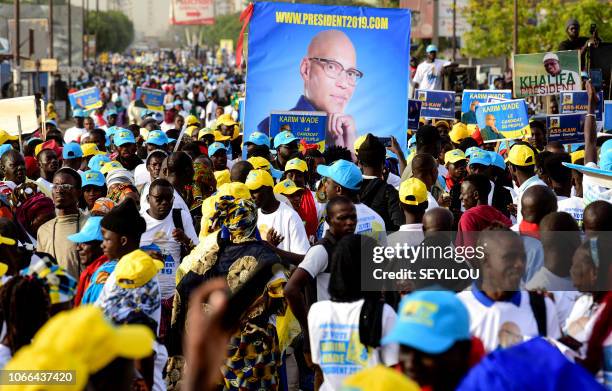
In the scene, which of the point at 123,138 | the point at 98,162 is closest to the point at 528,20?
the point at 123,138

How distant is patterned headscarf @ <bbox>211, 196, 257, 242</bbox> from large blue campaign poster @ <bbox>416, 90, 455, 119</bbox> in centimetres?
1021

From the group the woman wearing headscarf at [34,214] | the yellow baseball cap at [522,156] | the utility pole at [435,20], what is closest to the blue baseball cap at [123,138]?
the woman wearing headscarf at [34,214]

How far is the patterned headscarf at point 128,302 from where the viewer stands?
485 centimetres

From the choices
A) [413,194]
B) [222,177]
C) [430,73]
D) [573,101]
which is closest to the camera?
[413,194]

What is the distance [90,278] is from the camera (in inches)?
226

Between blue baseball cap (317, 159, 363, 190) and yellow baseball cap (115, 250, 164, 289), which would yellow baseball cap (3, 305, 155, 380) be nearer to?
yellow baseball cap (115, 250, 164, 289)

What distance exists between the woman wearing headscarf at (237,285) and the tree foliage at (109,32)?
120m

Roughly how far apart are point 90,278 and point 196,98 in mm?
29808

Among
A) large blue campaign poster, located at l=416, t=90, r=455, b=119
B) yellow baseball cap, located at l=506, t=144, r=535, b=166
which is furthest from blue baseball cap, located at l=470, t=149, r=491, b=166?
large blue campaign poster, located at l=416, t=90, r=455, b=119

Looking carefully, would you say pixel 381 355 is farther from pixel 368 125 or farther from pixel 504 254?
pixel 368 125

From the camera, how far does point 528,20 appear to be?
42.9m

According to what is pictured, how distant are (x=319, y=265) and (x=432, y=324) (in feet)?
8.19

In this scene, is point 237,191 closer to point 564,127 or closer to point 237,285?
point 237,285

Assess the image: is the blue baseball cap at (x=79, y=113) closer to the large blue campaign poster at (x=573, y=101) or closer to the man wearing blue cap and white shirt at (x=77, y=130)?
the man wearing blue cap and white shirt at (x=77, y=130)
